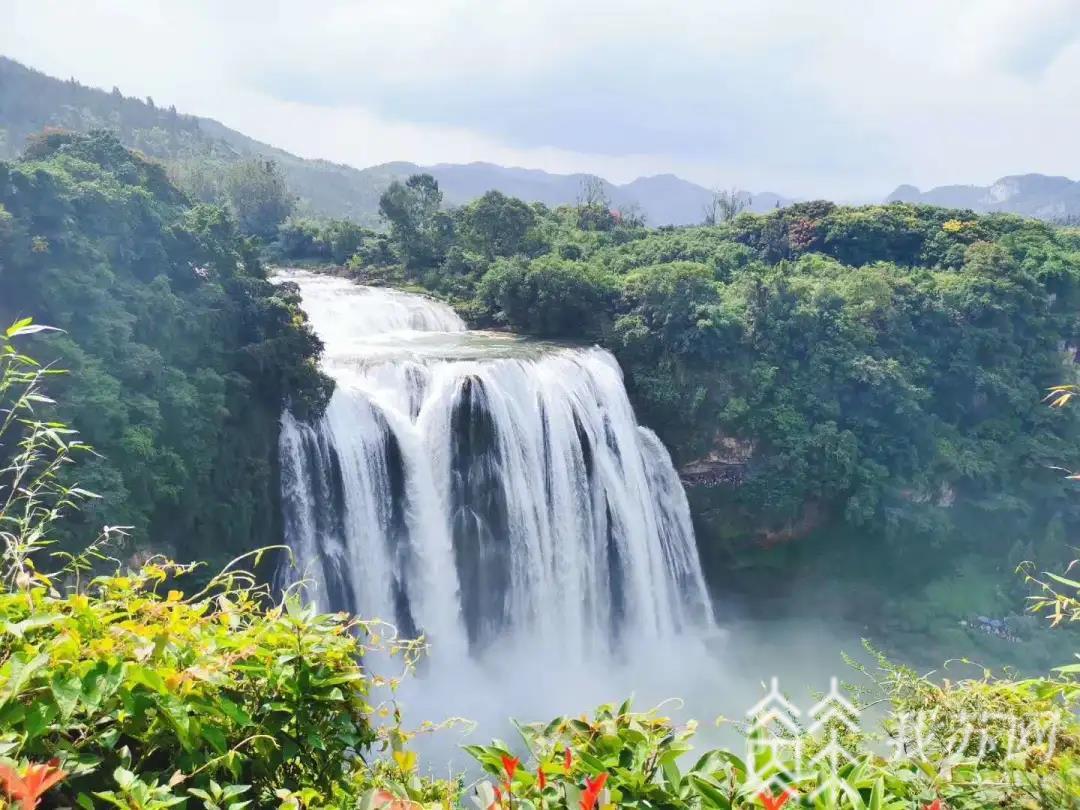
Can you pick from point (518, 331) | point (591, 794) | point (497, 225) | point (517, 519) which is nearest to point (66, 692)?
point (591, 794)

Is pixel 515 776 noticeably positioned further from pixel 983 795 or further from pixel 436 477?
pixel 436 477


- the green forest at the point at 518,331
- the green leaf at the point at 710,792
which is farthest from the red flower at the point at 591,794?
the green leaf at the point at 710,792

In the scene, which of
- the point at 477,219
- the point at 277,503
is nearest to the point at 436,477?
the point at 277,503

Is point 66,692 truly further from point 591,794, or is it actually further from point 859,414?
point 859,414

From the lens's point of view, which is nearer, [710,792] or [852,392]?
[710,792]

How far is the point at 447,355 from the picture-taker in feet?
46.4

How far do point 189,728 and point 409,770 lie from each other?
533 mm

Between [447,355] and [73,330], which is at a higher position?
[73,330]

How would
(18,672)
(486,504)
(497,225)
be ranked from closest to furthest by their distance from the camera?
(18,672)
(486,504)
(497,225)

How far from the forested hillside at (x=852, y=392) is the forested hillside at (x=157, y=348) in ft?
26.3

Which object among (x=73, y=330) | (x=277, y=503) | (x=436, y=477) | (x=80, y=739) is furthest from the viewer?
(x=436, y=477)

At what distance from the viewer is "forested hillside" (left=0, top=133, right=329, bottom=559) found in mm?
8836

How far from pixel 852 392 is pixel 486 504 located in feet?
34.6

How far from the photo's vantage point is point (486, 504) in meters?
12.5
